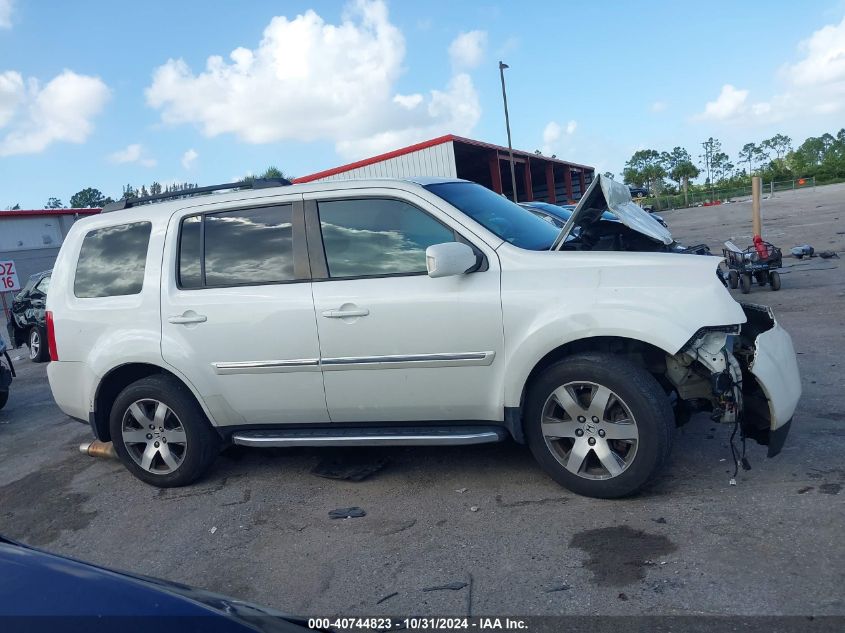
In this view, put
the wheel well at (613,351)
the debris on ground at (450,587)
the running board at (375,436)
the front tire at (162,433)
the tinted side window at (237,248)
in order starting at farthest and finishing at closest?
1. the front tire at (162,433)
2. the tinted side window at (237,248)
3. the running board at (375,436)
4. the wheel well at (613,351)
5. the debris on ground at (450,587)

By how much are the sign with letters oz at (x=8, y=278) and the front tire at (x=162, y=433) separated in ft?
44.8

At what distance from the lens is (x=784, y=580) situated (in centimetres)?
303

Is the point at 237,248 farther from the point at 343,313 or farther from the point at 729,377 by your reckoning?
the point at 729,377

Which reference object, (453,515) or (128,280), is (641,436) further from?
(128,280)

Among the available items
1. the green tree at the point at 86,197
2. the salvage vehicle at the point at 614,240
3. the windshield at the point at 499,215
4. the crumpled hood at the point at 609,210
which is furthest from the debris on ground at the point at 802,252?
the green tree at the point at 86,197

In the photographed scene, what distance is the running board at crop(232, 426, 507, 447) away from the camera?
13.7 ft

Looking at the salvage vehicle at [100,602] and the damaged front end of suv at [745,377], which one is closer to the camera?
the salvage vehicle at [100,602]

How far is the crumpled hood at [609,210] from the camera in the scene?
4180 millimetres

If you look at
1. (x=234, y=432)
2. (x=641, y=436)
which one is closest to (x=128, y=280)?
(x=234, y=432)

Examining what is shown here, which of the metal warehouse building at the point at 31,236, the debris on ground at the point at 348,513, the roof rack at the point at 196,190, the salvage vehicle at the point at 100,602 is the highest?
the metal warehouse building at the point at 31,236

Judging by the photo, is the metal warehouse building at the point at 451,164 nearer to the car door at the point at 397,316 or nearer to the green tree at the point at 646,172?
the car door at the point at 397,316

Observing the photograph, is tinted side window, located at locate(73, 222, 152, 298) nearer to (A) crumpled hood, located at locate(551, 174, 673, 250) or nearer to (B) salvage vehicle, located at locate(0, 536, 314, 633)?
(A) crumpled hood, located at locate(551, 174, 673, 250)

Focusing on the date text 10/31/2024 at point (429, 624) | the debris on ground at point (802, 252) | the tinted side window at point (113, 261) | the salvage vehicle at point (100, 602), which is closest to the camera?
the salvage vehicle at point (100, 602)

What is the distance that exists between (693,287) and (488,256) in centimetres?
114
